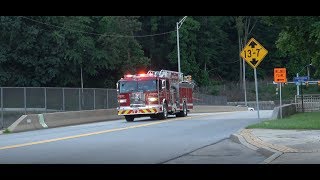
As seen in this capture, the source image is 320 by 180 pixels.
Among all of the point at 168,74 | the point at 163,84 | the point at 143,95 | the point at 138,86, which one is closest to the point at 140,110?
the point at 143,95

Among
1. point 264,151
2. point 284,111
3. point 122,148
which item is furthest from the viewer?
point 284,111

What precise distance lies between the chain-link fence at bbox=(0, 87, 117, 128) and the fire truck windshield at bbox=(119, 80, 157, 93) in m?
3.71

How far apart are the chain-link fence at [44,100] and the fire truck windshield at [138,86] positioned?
146 inches

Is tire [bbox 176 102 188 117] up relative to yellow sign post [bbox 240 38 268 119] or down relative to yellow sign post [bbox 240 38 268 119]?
down

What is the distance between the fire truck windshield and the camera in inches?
1303

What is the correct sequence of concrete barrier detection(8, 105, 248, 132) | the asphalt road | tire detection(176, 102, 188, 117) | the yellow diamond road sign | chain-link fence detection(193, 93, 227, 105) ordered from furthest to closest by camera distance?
chain-link fence detection(193, 93, 227, 105) < tire detection(176, 102, 188, 117) < concrete barrier detection(8, 105, 248, 132) < the yellow diamond road sign < the asphalt road

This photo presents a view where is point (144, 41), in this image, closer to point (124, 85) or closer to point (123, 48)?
point (123, 48)

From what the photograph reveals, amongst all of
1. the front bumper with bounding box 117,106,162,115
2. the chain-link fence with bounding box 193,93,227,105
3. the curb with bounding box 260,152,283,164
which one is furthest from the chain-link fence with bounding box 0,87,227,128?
the chain-link fence with bounding box 193,93,227,105

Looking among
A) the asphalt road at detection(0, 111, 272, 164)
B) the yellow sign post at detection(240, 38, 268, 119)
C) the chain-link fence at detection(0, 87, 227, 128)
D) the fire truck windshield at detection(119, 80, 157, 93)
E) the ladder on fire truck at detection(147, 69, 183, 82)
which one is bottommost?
the asphalt road at detection(0, 111, 272, 164)

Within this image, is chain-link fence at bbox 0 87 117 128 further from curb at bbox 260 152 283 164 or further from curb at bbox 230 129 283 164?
curb at bbox 260 152 283 164

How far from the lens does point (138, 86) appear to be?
1308 inches

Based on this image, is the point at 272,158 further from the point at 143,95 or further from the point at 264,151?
the point at 143,95

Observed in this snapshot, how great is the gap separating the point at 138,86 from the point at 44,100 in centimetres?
558
